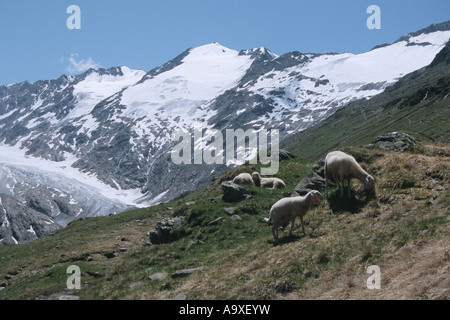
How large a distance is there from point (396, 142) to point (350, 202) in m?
11.0

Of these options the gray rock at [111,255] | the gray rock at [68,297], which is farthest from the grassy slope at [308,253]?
the gray rock at [111,255]

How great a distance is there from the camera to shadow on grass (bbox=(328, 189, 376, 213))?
21359 mm

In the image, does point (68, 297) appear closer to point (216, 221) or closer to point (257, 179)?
point (216, 221)

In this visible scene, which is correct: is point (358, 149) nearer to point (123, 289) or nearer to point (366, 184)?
point (366, 184)

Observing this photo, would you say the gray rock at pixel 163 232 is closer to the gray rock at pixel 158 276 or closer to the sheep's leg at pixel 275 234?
the gray rock at pixel 158 276

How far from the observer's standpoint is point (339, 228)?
1964cm

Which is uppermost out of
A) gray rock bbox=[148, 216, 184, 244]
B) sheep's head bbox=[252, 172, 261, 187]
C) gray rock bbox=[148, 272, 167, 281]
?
sheep's head bbox=[252, 172, 261, 187]

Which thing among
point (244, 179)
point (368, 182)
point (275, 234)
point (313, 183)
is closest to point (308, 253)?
point (275, 234)

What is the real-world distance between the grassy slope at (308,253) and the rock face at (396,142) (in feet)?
5.84

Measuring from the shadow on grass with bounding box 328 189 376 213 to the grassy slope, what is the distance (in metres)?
0.06

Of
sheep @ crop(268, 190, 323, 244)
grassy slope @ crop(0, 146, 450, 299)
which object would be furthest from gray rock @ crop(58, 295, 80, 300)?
sheep @ crop(268, 190, 323, 244)

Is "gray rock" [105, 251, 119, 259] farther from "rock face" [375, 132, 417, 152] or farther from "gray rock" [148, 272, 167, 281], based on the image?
"rock face" [375, 132, 417, 152]

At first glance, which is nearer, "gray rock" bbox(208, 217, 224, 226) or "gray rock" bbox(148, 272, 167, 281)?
→ "gray rock" bbox(148, 272, 167, 281)
